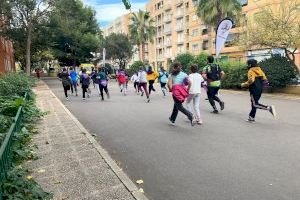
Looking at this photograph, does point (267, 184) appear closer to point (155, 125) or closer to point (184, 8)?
point (155, 125)

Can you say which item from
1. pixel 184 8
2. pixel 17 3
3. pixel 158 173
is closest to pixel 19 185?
pixel 158 173

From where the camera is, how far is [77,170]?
5988mm

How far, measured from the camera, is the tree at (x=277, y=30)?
60.2ft

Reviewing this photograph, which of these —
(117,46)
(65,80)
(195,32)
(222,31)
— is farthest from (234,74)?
(117,46)

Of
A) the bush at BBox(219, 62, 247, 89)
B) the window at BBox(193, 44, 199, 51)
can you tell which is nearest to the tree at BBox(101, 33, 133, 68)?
the window at BBox(193, 44, 199, 51)

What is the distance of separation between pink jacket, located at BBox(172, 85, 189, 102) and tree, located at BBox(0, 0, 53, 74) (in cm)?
2931

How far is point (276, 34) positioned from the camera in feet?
60.2

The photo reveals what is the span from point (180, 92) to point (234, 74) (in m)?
13.6

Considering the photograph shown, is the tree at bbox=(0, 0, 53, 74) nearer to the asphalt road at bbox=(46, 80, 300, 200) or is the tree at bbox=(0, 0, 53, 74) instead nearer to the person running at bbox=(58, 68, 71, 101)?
the person running at bbox=(58, 68, 71, 101)

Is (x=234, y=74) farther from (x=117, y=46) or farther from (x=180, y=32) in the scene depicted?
(x=117, y=46)

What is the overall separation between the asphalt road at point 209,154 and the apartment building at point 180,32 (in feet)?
125

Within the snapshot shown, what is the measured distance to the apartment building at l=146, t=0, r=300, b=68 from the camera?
170 feet

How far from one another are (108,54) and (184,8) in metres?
16.3

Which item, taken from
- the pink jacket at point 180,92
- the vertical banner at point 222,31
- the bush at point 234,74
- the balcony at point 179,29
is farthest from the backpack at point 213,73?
the balcony at point 179,29
